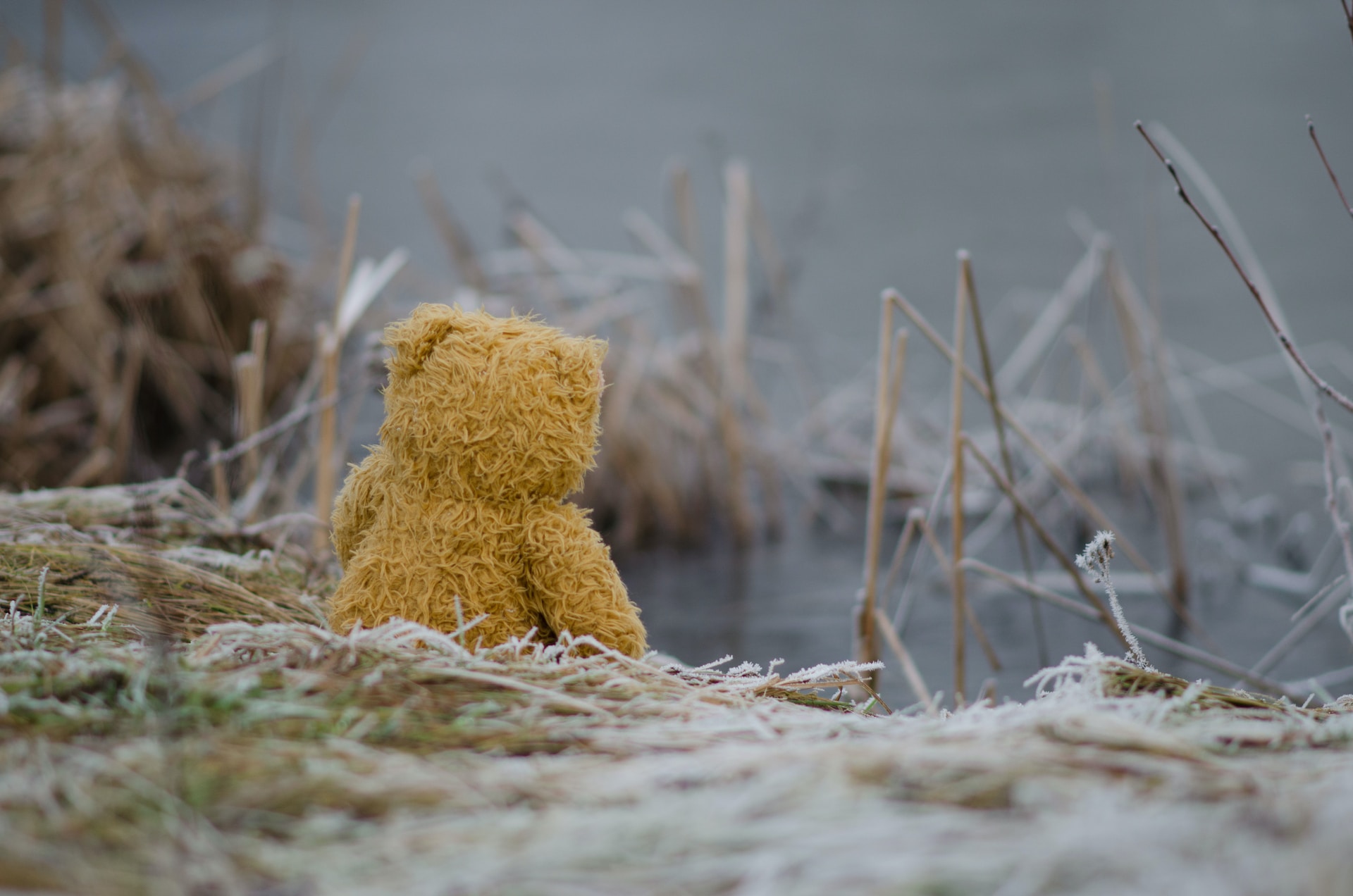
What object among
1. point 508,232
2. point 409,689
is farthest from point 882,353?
point 508,232

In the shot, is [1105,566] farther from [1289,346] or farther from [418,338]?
[418,338]

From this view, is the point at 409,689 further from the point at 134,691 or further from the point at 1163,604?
the point at 1163,604

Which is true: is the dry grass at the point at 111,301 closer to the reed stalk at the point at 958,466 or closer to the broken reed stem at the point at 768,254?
the broken reed stem at the point at 768,254

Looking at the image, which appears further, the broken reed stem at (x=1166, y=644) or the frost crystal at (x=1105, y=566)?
the broken reed stem at (x=1166, y=644)

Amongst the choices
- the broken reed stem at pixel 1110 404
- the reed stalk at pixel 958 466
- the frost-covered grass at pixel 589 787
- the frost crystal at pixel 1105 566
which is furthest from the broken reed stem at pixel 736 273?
the frost-covered grass at pixel 589 787

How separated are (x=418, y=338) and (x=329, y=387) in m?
0.33

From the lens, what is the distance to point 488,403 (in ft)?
1.86

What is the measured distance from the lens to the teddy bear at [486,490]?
22.5 inches

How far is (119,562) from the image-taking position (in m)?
0.67

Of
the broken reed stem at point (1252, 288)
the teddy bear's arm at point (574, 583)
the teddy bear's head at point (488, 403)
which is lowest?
the teddy bear's arm at point (574, 583)

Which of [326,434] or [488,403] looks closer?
[488,403]

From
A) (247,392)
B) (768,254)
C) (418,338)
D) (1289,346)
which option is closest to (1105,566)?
(1289,346)

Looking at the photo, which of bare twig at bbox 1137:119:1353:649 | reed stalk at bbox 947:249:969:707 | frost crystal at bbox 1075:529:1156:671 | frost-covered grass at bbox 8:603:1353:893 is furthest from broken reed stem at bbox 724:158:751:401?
frost-covered grass at bbox 8:603:1353:893

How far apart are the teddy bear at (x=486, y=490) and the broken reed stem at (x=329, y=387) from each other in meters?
0.27
